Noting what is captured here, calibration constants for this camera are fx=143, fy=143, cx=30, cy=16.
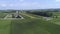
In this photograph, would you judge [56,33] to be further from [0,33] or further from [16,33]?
[0,33]

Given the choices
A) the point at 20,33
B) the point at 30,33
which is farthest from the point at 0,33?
the point at 30,33

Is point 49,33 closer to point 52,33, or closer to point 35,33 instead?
point 52,33

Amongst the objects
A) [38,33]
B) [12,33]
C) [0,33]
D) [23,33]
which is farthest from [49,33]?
[0,33]

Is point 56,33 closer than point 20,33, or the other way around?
point 56,33

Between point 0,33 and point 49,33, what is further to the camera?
point 0,33

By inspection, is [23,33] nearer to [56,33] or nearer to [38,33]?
[38,33]

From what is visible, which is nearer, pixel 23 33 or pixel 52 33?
pixel 52 33

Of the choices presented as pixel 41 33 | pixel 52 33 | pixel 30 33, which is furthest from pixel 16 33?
pixel 52 33
